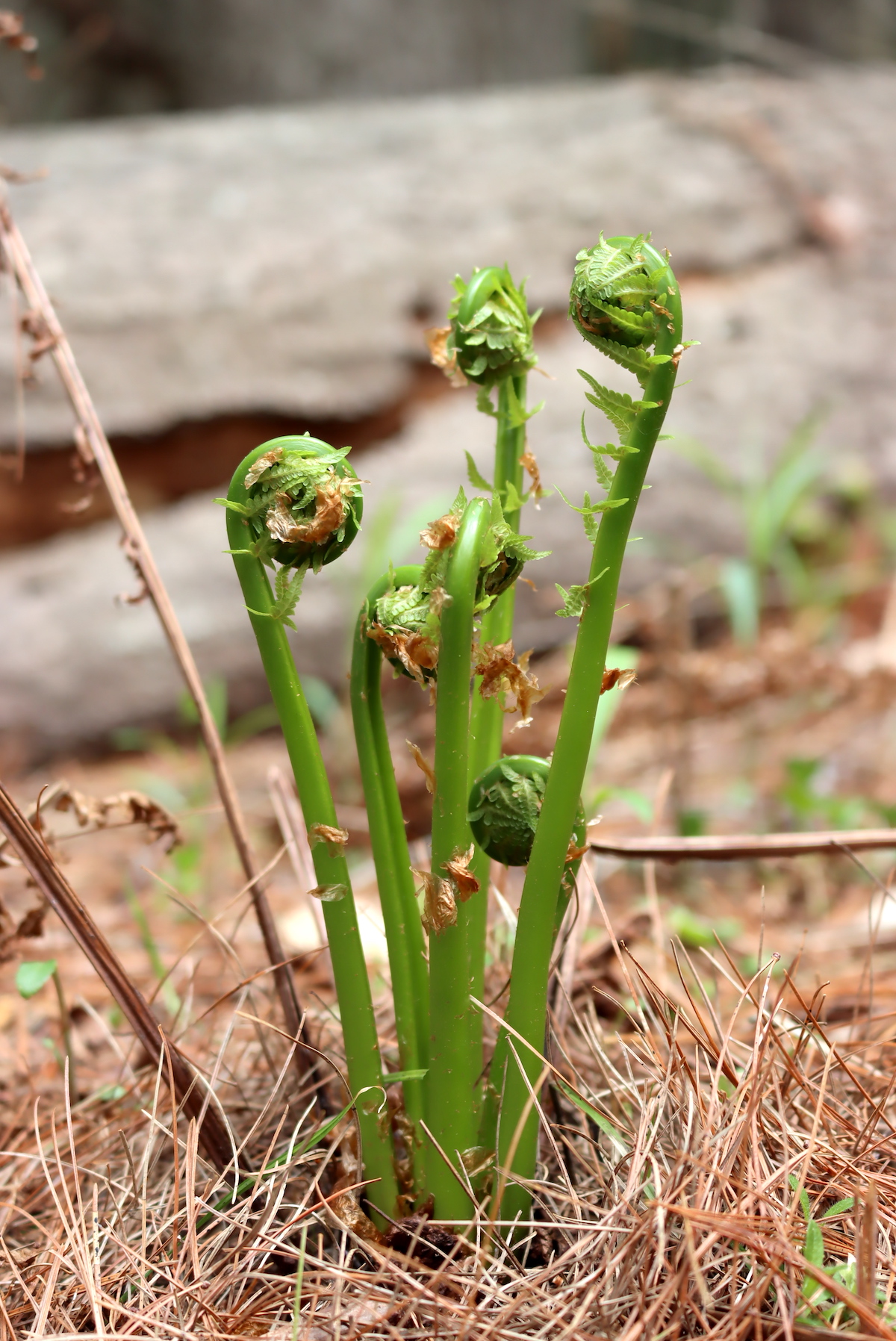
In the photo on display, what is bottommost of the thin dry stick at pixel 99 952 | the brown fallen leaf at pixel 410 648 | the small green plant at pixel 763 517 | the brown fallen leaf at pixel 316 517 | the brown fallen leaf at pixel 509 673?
the small green plant at pixel 763 517

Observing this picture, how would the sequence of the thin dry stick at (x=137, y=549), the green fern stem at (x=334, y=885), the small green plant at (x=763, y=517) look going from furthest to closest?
the small green plant at (x=763, y=517), the thin dry stick at (x=137, y=549), the green fern stem at (x=334, y=885)

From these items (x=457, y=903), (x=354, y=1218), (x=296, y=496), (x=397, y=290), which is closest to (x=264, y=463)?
(x=296, y=496)

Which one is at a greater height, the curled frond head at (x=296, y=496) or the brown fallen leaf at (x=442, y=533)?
the curled frond head at (x=296, y=496)

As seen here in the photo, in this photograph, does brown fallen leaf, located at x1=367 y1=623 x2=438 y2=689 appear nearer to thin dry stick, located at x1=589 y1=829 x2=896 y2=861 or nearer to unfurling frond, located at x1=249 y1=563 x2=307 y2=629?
unfurling frond, located at x1=249 y1=563 x2=307 y2=629

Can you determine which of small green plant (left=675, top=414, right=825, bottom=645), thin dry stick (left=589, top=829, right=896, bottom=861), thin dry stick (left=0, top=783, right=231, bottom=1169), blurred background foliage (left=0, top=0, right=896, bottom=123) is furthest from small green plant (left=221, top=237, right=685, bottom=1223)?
blurred background foliage (left=0, top=0, right=896, bottom=123)

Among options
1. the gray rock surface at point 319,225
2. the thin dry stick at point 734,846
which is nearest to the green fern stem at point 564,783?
the thin dry stick at point 734,846

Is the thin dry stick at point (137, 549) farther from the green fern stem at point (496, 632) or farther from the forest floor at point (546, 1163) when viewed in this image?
the green fern stem at point (496, 632)
